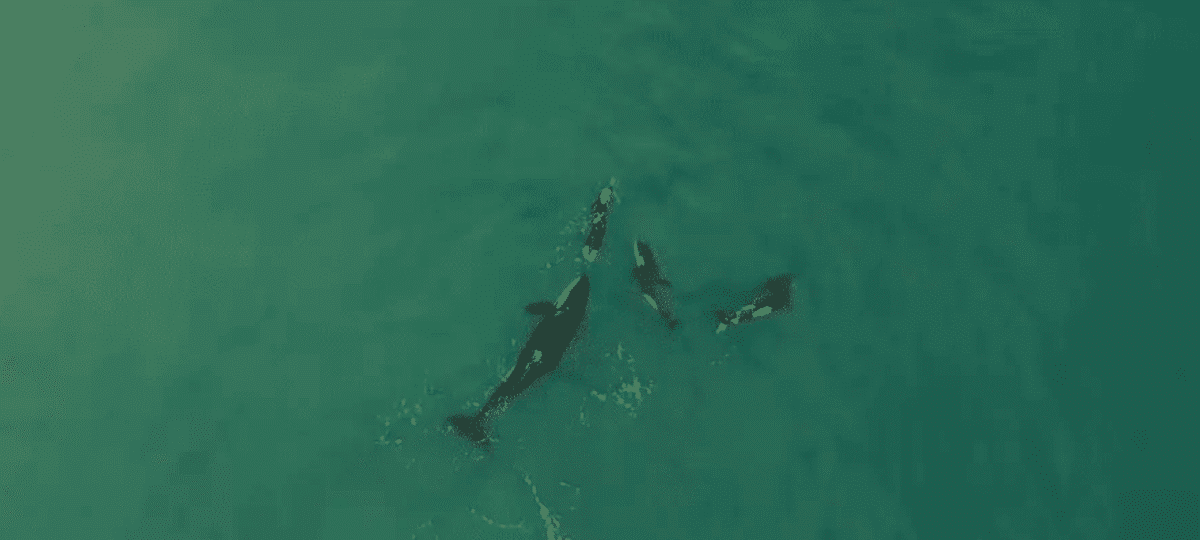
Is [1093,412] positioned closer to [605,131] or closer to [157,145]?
[605,131]

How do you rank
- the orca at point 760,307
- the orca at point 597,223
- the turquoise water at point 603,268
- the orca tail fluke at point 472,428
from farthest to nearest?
the orca at point 597,223, the orca at point 760,307, the orca tail fluke at point 472,428, the turquoise water at point 603,268

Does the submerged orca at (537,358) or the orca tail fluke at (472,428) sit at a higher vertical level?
the submerged orca at (537,358)

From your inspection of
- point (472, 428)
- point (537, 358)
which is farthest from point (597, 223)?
point (472, 428)

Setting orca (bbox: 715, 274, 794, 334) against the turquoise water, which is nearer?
the turquoise water

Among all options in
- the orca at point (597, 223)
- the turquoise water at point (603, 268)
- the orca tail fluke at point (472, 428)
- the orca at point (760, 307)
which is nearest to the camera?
the turquoise water at point (603, 268)

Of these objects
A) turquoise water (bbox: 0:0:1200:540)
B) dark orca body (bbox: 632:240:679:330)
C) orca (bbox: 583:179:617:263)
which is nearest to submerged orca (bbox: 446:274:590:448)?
turquoise water (bbox: 0:0:1200:540)

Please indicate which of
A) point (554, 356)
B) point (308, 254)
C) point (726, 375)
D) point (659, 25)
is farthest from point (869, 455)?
point (308, 254)

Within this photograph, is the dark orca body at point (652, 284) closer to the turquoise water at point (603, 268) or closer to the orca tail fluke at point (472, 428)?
the turquoise water at point (603, 268)

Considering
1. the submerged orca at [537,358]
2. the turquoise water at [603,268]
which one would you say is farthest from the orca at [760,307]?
the submerged orca at [537,358]

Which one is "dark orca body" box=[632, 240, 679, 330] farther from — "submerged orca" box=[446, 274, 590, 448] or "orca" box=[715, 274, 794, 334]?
"submerged orca" box=[446, 274, 590, 448]
